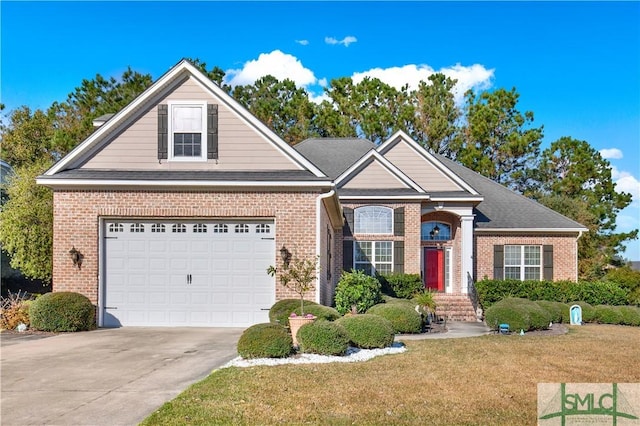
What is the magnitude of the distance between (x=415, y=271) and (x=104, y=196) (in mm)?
12775

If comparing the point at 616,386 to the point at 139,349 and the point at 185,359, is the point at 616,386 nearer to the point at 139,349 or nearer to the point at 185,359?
the point at 185,359

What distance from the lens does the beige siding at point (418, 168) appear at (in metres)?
25.9

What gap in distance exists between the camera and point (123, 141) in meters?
16.6

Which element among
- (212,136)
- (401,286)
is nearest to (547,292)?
(401,286)

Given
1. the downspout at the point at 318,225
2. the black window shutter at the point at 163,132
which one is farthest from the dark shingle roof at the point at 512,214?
the black window shutter at the point at 163,132

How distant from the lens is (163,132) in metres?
16.6

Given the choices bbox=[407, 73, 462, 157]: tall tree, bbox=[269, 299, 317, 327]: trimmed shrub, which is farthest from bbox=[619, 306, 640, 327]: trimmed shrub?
bbox=[407, 73, 462, 157]: tall tree

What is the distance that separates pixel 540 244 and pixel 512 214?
1906mm

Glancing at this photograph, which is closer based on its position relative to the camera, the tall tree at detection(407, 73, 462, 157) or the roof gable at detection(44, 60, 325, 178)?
the roof gable at detection(44, 60, 325, 178)

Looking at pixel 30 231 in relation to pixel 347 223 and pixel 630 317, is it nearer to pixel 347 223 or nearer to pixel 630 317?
pixel 347 223

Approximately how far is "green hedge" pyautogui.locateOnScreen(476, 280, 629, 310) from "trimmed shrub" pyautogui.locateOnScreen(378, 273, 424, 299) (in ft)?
8.82

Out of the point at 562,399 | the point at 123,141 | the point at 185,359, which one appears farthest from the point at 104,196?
the point at 562,399

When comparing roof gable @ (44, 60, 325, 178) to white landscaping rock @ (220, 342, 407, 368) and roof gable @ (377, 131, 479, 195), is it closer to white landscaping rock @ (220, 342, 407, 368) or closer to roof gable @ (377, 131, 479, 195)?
white landscaping rock @ (220, 342, 407, 368)

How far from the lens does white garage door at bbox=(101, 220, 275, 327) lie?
16.0 m
